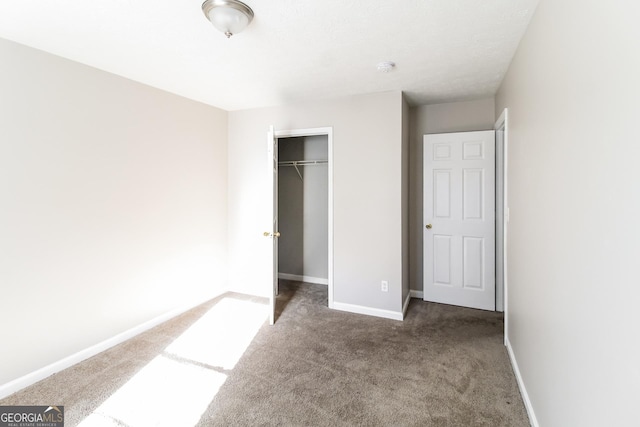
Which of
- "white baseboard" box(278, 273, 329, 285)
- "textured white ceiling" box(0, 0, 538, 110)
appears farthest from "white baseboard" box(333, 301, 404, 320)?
"textured white ceiling" box(0, 0, 538, 110)

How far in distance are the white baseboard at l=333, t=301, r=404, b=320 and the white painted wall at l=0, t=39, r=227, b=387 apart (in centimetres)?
171

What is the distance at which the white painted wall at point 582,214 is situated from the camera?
2.76 feet

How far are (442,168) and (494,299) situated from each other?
159 centimetres

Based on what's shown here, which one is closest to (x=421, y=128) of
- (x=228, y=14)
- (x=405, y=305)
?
(x=405, y=305)

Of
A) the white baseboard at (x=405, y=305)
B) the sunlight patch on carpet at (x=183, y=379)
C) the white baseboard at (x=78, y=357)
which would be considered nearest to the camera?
the sunlight patch on carpet at (x=183, y=379)

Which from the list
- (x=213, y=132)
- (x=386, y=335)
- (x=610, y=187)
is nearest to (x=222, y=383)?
(x=386, y=335)

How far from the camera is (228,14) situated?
1.68 meters

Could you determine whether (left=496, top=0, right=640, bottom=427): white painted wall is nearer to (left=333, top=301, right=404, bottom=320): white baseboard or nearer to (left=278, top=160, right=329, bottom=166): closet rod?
(left=333, top=301, right=404, bottom=320): white baseboard

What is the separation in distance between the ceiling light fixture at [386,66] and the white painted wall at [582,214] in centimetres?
91

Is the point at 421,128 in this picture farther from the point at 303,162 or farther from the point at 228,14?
the point at 228,14

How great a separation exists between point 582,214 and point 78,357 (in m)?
3.37

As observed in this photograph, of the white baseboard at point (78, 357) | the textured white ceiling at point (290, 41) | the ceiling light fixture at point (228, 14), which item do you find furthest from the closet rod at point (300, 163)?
the ceiling light fixture at point (228, 14)

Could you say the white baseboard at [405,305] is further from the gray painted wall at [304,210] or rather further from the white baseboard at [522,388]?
the gray painted wall at [304,210]

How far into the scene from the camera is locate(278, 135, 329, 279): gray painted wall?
4.38 m
